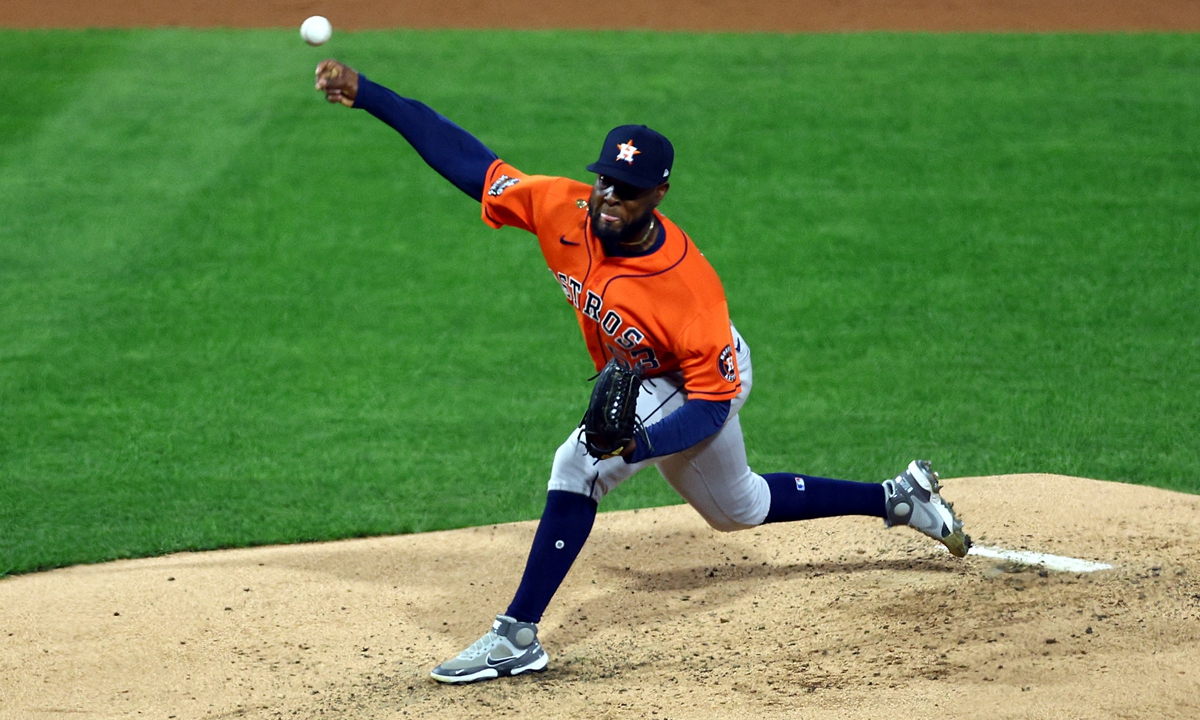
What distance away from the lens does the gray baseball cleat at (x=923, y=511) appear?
4.59 m

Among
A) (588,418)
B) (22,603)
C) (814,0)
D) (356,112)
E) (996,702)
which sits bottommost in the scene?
(22,603)

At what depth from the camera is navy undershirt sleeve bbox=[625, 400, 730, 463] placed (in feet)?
12.1

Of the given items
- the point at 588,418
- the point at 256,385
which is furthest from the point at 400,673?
the point at 256,385

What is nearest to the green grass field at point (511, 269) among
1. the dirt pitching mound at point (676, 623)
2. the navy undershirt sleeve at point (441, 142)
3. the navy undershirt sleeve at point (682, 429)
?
the dirt pitching mound at point (676, 623)

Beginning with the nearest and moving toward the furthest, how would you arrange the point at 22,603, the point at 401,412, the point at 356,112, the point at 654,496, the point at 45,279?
the point at 22,603 → the point at 654,496 → the point at 401,412 → the point at 45,279 → the point at 356,112

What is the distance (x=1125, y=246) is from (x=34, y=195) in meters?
6.97

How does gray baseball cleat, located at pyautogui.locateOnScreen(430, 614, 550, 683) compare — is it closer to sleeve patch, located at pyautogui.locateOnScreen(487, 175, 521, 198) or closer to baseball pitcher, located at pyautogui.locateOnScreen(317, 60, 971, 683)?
baseball pitcher, located at pyautogui.locateOnScreen(317, 60, 971, 683)

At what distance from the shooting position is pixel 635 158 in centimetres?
376

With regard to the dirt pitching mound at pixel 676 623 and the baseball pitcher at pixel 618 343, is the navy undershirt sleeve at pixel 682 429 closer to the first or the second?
the baseball pitcher at pixel 618 343

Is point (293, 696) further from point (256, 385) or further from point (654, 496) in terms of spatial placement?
point (256, 385)

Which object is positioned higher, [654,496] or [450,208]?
[450,208]

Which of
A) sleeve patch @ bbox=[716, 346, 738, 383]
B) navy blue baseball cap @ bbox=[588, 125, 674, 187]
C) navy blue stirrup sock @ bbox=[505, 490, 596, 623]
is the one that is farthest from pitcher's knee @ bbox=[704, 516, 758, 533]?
navy blue baseball cap @ bbox=[588, 125, 674, 187]

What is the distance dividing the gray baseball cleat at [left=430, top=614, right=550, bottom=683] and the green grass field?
145 centimetres

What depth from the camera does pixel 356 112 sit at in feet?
32.8
